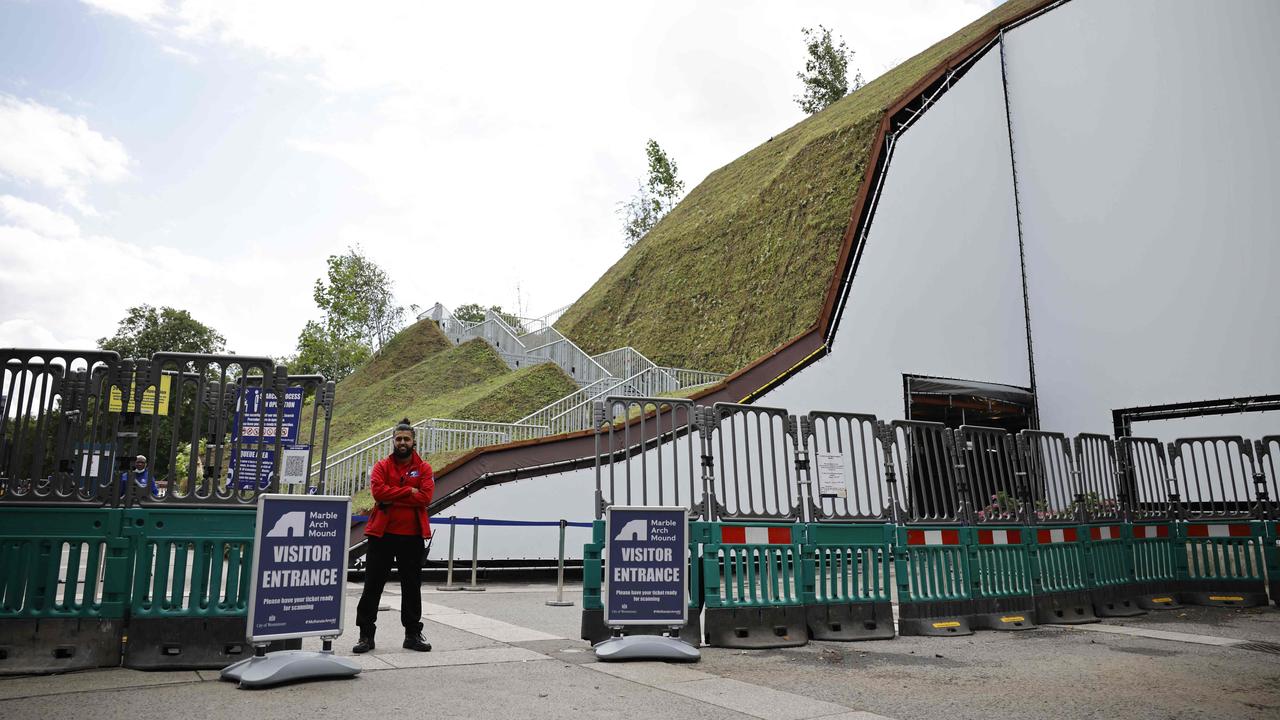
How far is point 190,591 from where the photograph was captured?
603 centimetres

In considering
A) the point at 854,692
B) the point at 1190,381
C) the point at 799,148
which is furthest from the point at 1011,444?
the point at 799,148

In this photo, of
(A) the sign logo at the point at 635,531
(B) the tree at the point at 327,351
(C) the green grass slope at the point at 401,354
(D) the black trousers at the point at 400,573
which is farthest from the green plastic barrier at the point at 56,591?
(B) the tree at the point at 327,351

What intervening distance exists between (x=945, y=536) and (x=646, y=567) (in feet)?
12.7

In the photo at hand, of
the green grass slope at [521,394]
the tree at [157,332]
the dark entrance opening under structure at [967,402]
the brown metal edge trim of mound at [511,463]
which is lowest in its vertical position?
the brown metal edge trim of mound at [511,463]

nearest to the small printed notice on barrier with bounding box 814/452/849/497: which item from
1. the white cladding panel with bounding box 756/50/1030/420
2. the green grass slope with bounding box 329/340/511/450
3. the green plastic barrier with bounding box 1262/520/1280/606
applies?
the green plastic barrier with bounding box 1262/520/1280/606

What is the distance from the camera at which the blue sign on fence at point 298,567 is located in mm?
5535

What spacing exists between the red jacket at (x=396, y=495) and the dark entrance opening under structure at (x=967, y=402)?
15.1 meters

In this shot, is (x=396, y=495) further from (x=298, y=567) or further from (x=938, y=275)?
(x=938, y=275)

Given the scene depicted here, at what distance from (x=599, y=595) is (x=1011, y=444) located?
580 cm

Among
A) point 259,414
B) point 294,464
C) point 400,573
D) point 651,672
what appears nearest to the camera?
point 651,672

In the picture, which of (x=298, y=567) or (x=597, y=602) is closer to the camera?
(x=298, y=567)

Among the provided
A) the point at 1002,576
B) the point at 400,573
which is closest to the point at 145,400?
the point at 400,573

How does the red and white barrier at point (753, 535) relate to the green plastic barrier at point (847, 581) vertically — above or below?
above

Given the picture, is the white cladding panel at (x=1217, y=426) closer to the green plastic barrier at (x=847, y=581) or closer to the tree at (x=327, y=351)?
the green plastic barrier at (x=847, y=581)
